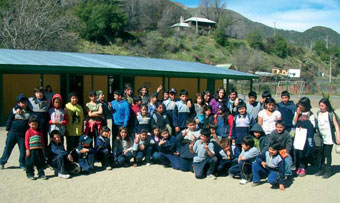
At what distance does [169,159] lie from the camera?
21.4 feet

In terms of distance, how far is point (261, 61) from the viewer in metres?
55.0

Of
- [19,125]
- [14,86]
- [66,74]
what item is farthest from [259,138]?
[14,86]

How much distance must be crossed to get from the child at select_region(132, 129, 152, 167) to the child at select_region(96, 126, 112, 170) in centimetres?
54

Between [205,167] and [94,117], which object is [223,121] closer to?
[205,167]

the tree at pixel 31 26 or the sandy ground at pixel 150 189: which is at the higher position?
the tree at pixel 31 26

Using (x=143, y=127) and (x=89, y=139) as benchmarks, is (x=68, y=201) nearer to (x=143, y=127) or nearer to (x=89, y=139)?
(x=89, y=139)

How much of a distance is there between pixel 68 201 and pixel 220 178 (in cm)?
259

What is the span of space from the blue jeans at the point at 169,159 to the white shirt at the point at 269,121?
5.69 ft

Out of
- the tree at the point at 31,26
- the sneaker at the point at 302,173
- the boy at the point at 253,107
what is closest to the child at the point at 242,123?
the boy at the point at 253,107

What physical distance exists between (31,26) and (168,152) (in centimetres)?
2172

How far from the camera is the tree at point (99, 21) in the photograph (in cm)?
4309

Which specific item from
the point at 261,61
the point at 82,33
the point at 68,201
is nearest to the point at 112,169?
the point at 68,201

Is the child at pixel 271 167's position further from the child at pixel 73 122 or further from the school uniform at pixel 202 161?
the child at pixel 73 122

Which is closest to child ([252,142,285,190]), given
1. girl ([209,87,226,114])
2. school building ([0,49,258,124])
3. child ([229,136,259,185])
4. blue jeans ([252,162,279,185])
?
blue jeans ([252,162,279,185])
